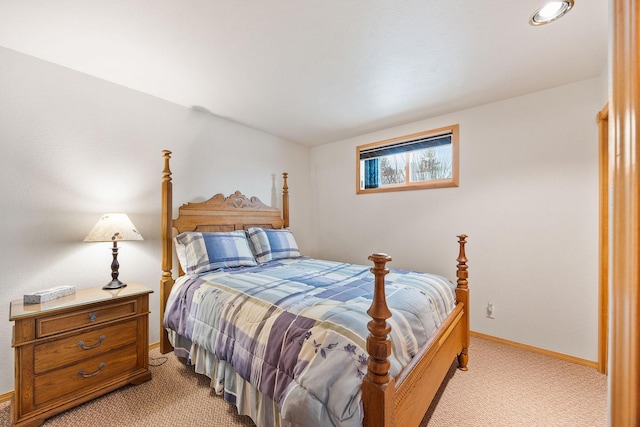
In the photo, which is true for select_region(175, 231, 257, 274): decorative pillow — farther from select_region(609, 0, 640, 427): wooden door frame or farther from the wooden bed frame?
select_region(609, 0, 640, 427): wooden door frame

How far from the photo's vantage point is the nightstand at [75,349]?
158 centimetres

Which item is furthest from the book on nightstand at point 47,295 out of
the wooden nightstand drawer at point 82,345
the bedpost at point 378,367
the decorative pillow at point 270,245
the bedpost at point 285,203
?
the bedpost at point 285,203

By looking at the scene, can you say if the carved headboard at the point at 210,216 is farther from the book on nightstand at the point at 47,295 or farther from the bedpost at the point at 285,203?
the book on nightstand at the point at 47,295

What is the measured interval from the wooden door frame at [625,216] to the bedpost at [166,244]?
2849 millimetres

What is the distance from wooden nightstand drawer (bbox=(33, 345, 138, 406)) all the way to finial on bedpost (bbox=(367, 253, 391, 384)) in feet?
6.29

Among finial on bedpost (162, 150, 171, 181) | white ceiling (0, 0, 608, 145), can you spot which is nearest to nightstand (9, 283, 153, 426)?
finial on bedpost (162, 150, 171, 181)

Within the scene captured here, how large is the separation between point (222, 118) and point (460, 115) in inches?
109

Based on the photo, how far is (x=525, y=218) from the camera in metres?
2.59

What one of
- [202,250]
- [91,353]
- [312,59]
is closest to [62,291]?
[91,353]

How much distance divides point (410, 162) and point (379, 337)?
2.74 metres

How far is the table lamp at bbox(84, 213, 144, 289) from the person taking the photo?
2.02m

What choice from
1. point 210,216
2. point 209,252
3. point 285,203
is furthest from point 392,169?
point 209,252

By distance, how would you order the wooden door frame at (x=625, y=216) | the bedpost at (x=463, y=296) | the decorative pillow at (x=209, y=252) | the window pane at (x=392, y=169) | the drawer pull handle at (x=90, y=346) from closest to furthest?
1. the wooden door frame at (x=625, y=216)
2. the drawer pull handle at (x=90, y=346)
3. the bedpost at (x=463, y=296)
4. the decorative pillow at (x=209, y=252)
5. the window pane at (x=392, y=169)

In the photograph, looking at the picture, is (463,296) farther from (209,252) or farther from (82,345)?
(82,345)
